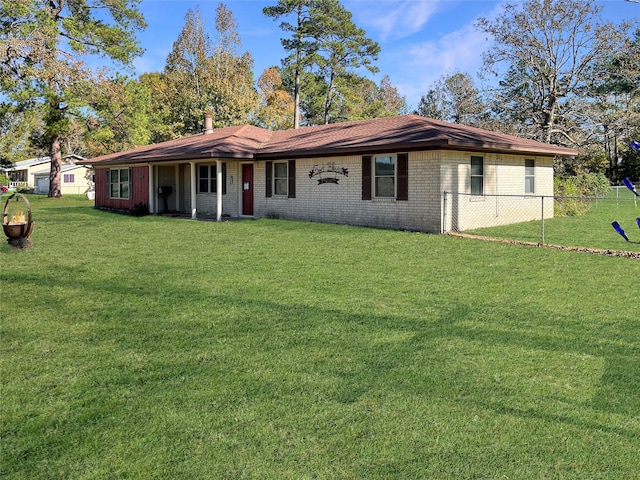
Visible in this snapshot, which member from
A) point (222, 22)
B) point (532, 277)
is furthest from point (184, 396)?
point (222, 22)

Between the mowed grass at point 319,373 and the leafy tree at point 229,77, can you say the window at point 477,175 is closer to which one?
the mowed grass at point 319,373

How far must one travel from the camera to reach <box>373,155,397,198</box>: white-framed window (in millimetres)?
15000

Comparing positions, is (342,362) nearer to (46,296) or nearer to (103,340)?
(103,340)

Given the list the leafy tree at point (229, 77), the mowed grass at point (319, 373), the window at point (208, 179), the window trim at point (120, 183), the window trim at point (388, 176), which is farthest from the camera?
the leafy tree at point (229, 77)

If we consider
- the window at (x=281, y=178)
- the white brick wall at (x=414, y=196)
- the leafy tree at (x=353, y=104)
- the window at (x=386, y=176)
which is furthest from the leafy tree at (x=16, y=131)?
the window at (x=386, y=176)

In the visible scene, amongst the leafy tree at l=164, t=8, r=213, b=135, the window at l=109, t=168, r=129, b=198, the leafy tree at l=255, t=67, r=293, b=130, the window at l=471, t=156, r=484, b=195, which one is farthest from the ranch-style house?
the leafy tree at l=255, t=67, r=293, b=130

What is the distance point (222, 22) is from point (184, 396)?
149 ft

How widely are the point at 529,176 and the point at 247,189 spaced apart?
9733 millimetres

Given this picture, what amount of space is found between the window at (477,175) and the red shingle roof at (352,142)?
429mm

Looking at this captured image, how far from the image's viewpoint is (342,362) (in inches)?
171

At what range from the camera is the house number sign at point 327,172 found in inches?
640

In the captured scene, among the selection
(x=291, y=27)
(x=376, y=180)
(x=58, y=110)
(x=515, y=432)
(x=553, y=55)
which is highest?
(x=291, y=27)

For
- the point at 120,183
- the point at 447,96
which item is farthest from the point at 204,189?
the point at 447,96

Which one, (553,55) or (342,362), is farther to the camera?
(553,55)
